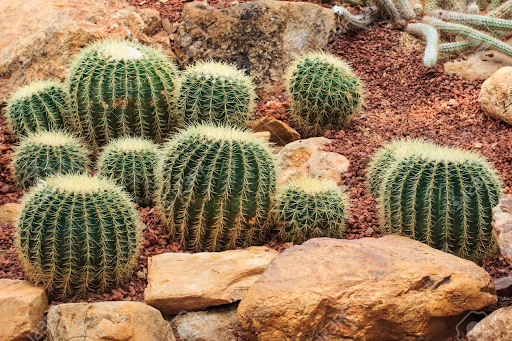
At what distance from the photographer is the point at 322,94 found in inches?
254

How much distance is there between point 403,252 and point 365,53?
15.1ft

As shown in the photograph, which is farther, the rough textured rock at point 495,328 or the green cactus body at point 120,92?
the green cactus body at point 120,92

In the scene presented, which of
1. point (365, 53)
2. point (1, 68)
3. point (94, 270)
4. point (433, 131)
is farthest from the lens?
point (365, 53)

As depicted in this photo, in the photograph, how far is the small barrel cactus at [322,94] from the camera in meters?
6.43

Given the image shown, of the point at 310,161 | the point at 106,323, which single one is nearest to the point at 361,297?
the point at 106,323

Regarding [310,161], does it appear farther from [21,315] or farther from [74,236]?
[21,315]

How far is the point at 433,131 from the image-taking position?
659 centimetres

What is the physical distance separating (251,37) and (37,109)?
2417mm

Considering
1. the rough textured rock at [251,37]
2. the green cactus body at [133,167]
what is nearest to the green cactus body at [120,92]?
the green cactus body at [133,167]

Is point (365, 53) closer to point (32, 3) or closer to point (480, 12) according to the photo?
point (480, 12)

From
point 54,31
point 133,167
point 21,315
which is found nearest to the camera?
point 21,315

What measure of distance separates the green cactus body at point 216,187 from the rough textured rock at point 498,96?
2742 mm

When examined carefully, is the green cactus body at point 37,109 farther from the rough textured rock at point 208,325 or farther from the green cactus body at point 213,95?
the rough textured rock at point 208,325

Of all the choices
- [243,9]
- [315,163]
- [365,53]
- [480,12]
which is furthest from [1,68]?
[480,12]
